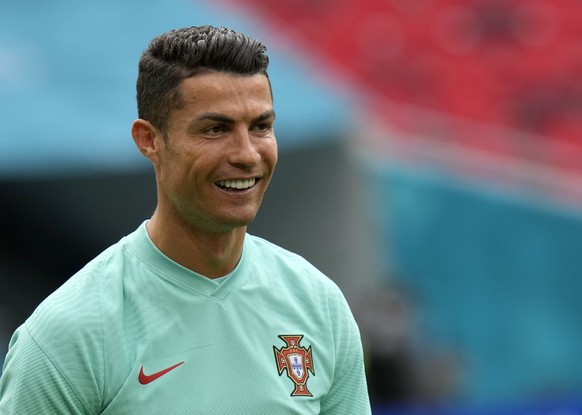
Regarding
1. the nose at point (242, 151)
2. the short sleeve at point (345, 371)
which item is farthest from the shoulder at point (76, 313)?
the short sleeve at point (345, 371)

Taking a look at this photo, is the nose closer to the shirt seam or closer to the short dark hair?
the short dark hair

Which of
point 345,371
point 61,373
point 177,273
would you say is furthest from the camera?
point 345,371

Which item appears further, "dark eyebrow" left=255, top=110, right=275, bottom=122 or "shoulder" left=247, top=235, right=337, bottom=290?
"shoulder" left=247, top=235, right=337, bottom=290

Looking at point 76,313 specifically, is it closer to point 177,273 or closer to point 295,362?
point 177,273

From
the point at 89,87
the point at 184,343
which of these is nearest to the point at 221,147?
the point at 184,343

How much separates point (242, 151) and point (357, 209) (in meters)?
6.18

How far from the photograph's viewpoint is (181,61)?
2514mm

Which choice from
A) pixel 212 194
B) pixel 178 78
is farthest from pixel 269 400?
pixel 178 78

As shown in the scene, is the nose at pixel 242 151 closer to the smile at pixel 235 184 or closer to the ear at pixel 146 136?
the smile at pixel 235 184

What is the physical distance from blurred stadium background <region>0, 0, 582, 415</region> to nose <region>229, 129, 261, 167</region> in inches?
195

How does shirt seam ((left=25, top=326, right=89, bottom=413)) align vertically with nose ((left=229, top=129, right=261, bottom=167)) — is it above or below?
below

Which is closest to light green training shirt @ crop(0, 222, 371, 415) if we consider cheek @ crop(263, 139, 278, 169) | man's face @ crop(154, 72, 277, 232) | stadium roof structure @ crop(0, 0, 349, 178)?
man's face @ crop(154, 72, 277, 232)

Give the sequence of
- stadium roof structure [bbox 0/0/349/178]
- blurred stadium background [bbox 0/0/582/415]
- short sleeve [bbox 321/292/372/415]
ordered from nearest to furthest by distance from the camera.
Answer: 1. short sleeve [bbox 321/292/372/415]
2. stadium roof structure [bbox 0/0/349/178]
3. blurred stadium background [bbox 0/0/582/415]

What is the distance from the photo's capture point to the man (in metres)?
2.43
